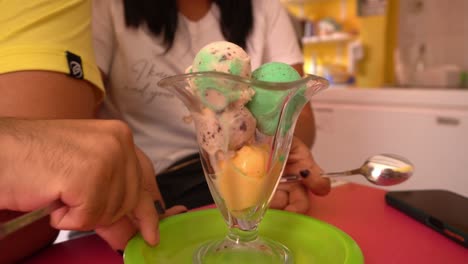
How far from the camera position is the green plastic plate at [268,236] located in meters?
0.34

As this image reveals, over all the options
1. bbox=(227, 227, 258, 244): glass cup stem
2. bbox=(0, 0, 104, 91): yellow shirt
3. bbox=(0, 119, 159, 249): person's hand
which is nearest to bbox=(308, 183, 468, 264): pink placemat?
bbox=(227, 227, 258, 244): glass cup stem

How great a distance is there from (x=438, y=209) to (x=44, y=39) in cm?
50

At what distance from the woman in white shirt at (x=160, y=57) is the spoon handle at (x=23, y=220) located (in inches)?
15.6

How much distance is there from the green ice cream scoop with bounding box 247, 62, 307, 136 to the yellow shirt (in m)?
0.23

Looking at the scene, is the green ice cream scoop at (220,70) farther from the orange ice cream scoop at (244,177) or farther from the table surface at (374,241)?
the table surface at (374,241)

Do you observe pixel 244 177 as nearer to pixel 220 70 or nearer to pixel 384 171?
pixel 220 70

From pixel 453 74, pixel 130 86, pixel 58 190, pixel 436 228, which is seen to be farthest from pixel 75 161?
pixel 453 74

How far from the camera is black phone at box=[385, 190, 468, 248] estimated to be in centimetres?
40

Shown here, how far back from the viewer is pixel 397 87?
167 cm

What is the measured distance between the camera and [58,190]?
0.85ft

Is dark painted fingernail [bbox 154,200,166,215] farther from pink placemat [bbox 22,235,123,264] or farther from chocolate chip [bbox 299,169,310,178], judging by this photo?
chocolate chip [bbox 299,169,310,178]

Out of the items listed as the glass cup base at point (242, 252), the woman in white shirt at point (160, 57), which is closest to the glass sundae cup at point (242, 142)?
the glass cup base at point (242, 252)

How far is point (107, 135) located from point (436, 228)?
0.36 metres

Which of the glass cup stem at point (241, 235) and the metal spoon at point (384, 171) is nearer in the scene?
the glass cup stem at point (241, 235)
